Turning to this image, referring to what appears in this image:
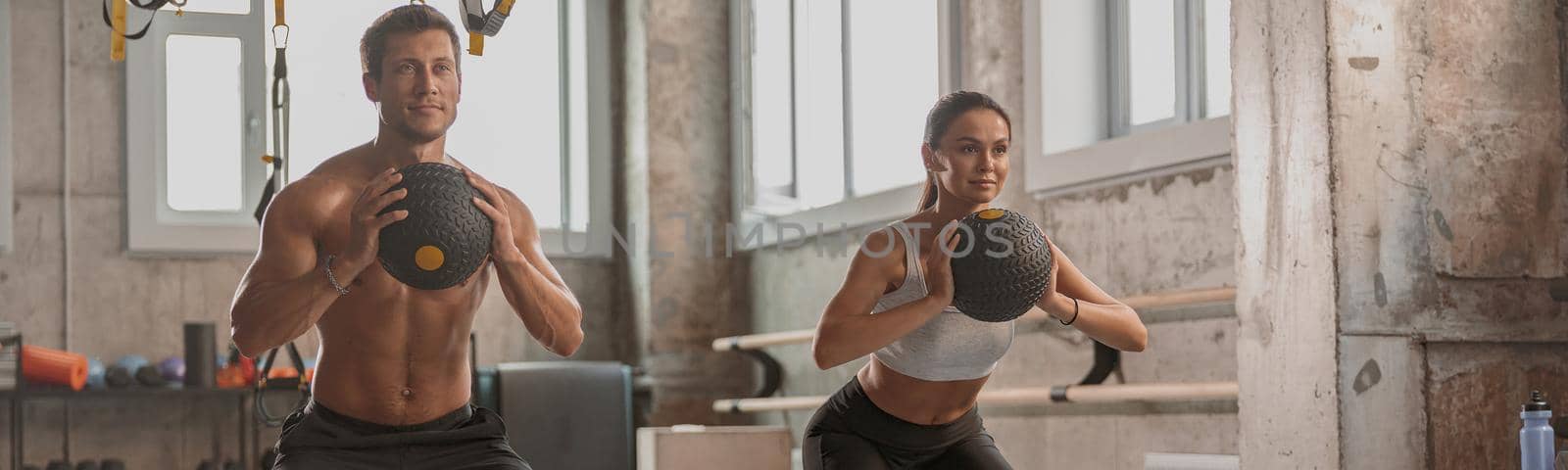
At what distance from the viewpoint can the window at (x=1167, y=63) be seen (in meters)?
5.20

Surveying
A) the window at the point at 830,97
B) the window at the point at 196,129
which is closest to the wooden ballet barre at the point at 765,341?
the window at the point at 830,97

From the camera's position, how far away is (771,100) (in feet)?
26.9

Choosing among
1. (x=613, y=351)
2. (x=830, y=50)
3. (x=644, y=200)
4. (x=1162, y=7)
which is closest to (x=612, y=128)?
(x=644, y=200)

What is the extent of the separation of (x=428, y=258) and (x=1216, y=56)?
10.5ft

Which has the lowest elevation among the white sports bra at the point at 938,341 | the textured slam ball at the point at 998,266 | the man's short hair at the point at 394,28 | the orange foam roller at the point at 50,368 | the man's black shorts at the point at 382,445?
the orange foam roller at the point at 50,368

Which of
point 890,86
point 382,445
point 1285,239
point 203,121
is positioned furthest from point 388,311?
point 203,121

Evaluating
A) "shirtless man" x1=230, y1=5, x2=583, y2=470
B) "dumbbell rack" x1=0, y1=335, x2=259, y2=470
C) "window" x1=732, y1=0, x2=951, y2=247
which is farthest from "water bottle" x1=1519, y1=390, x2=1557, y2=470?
"dumbbell rack" x1=0, y1=335, x2=259, y2=470

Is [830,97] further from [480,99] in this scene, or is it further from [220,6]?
[220,6]

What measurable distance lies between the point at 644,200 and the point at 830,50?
1.44 meters

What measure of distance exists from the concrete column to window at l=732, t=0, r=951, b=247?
8.30 feet

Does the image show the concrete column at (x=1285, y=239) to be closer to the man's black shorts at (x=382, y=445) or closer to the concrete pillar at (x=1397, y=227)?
the concrete pillar at (x=1397, y=227)

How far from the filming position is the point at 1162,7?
219 inches

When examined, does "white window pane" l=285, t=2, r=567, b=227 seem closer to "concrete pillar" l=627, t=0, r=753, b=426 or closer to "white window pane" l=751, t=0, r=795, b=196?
"concrete pillar" l=627, t=0, r=753, b=426

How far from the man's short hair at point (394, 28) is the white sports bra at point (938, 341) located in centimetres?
102
